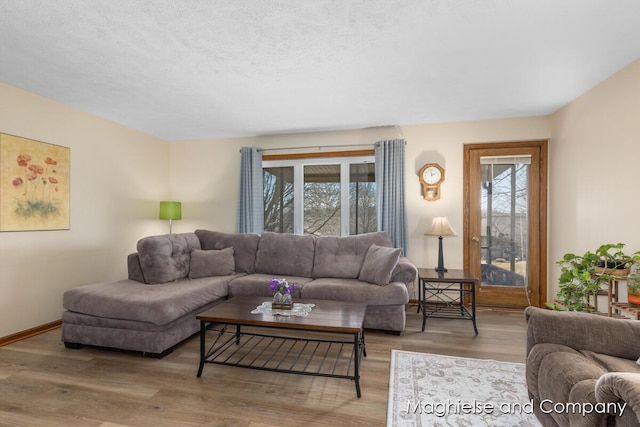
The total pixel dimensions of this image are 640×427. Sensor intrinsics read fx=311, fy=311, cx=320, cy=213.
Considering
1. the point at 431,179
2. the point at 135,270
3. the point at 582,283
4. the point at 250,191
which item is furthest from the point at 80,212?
the point at 582,283

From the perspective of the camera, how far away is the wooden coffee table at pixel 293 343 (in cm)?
220

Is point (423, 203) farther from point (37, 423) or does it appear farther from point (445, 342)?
point (37, 423)

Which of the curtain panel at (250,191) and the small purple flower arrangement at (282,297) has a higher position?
the curtain panel at (250,191)

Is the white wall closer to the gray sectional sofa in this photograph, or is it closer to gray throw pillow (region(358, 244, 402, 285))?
the gray sectional sofa

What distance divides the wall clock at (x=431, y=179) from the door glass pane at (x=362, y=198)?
0.68 m

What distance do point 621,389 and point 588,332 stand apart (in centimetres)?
68

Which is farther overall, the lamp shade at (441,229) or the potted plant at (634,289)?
the lamp shade at (441,229)

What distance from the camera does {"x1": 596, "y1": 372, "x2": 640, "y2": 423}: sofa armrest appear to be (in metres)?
1.03

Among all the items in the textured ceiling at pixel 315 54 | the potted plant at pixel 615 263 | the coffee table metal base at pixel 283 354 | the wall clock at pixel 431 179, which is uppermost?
the textured ceiling at pixel 315 54

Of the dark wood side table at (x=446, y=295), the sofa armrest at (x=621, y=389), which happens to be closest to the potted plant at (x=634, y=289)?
the dark wood side table at (x=446, y=295)

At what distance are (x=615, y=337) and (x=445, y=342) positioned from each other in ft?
5.02

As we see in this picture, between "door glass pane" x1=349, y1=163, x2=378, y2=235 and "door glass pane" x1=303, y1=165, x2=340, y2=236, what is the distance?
0.68 ft

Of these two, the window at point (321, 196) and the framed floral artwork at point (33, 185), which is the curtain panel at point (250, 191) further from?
the framed floral artwork at point (33, 185)

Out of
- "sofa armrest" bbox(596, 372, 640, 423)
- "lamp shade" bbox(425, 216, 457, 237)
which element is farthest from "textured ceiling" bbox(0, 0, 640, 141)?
"sofa armrest" bbox(596, 372, 640, 423)
